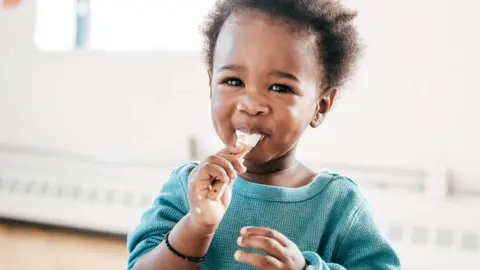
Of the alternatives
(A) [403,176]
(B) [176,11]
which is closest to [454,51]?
(A) [403,176]

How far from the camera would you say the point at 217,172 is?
26.1 inches

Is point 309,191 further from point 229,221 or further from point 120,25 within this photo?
point 120,25

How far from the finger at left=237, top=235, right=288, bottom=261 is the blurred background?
0.88 meters

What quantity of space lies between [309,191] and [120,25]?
1270 millimetres

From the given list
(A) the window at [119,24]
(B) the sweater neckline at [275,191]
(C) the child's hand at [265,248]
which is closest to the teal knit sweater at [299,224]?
(B) the sweater neckline at [275,191]

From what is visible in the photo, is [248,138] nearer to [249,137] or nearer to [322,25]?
[249,137]

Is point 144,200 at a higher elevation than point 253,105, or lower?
lower

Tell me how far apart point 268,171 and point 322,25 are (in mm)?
192

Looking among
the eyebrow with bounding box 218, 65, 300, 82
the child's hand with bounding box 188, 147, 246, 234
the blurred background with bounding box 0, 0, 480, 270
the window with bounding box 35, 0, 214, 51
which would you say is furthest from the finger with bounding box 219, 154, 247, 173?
the window with bounding box 35, 0, 214, 51

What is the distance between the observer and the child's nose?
0.70 m

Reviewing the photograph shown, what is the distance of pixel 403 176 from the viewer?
1.52 m

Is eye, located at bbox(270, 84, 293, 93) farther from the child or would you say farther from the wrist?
the wrist

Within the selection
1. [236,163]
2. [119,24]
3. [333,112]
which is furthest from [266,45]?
[119,24]

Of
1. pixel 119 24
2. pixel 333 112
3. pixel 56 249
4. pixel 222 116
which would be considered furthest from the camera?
pixel 119 24
